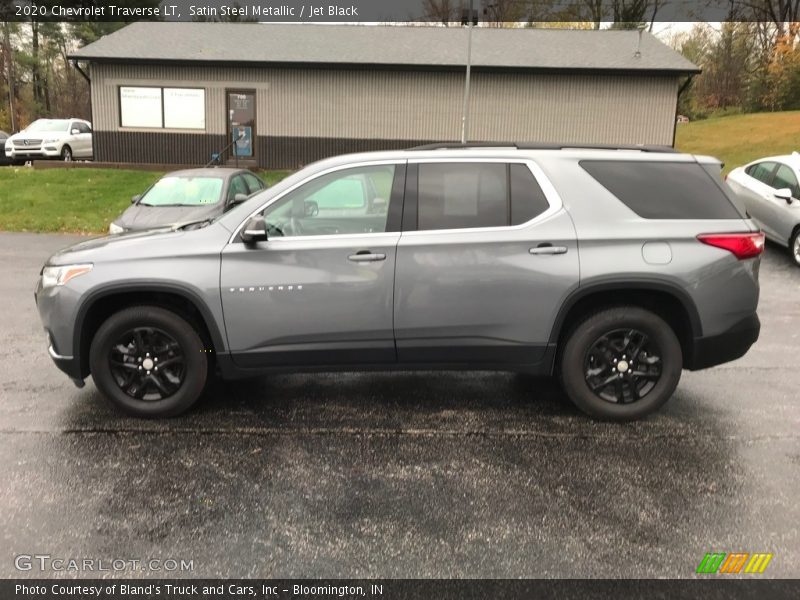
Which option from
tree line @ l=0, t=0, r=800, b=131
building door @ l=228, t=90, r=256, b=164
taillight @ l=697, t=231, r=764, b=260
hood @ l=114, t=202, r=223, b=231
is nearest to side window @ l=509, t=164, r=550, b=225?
taillight @ l=697, t=231, r=764, b=260

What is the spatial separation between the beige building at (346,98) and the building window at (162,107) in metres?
0.03

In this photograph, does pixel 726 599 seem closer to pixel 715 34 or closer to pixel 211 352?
pixel 211 352

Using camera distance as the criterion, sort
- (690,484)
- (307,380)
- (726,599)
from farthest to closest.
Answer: (307,380) < (690,484) < (726,599)

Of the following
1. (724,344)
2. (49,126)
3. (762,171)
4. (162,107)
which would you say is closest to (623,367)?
(724,344)

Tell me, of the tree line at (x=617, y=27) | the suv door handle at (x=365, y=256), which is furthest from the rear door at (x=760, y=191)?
the tree line at (x=617, y=27)

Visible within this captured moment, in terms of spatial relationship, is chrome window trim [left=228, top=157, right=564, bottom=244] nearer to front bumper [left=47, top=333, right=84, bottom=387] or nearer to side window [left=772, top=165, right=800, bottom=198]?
front bumper [left=47, top=333, right=84, bottom=387]

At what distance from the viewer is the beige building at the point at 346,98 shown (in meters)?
21.2

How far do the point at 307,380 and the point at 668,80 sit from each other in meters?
19.6

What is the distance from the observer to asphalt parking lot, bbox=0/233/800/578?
3137mm

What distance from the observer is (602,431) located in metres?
4.55

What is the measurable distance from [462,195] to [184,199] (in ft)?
23.7

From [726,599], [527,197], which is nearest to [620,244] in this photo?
[527,197]

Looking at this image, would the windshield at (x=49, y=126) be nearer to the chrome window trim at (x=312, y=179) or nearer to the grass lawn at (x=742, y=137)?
the chrome window trim at (x=312, y=179)

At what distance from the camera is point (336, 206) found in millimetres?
4578
